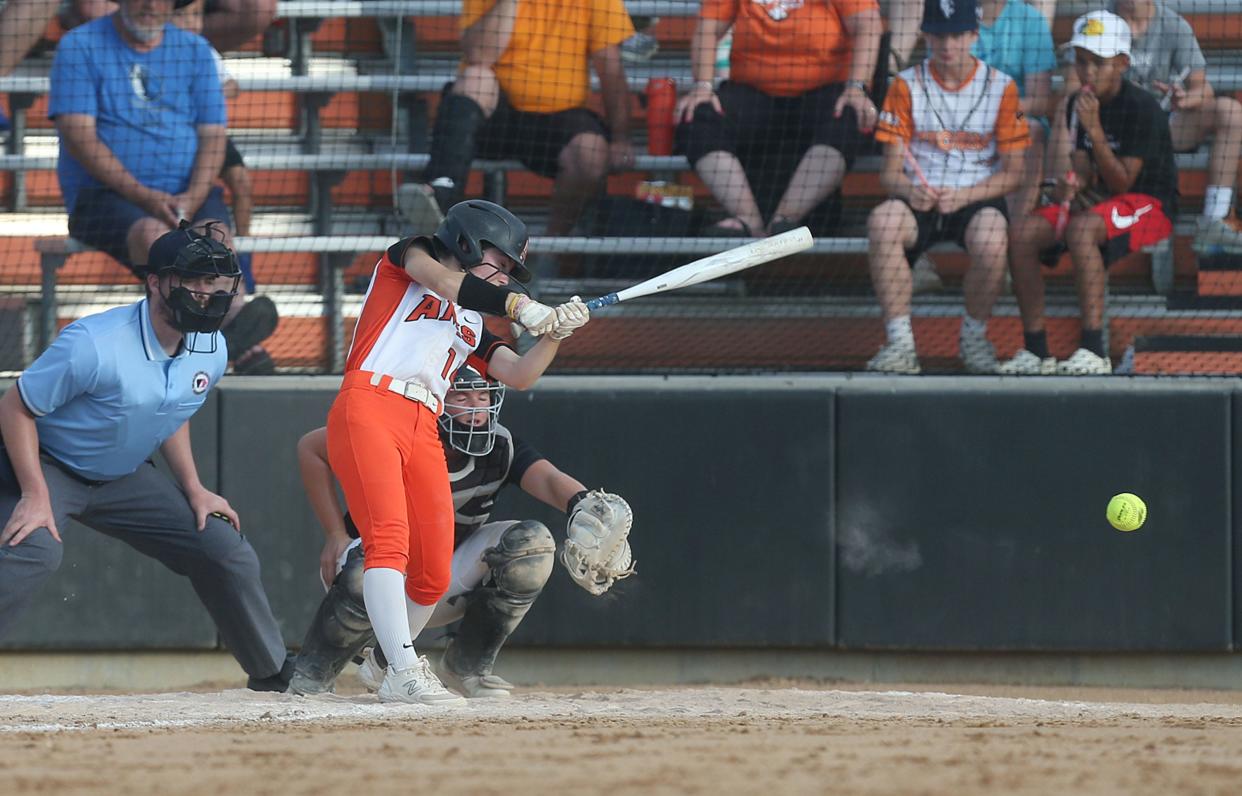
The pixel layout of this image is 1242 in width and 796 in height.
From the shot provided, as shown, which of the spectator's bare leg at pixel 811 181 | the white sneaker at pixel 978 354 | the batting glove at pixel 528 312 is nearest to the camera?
the batting glove at pixel 528 312

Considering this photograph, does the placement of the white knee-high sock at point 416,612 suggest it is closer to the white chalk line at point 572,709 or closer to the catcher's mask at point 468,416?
the white chalk line at point 572,709

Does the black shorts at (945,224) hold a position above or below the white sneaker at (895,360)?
above

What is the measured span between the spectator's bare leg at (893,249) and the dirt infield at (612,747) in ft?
6.46

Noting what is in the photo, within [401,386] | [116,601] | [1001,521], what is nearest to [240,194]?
[116,601]

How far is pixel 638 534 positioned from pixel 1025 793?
3.26 meters

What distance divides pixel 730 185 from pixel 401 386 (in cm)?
250

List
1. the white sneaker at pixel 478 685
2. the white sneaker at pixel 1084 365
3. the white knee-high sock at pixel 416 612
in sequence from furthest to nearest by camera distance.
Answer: the white sneaker at pixel 1084 365, the white sneaker at pixel 478 685, the white knee-high sock at pixel 416 612

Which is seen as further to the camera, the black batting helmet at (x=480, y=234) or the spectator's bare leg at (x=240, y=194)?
the spectator's bare leg at (x=240, y=194)

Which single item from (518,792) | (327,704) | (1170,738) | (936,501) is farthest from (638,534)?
(518,792)

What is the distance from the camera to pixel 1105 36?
267 inches

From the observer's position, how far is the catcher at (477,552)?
201 inches

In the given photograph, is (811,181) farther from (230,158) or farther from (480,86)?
(230,158)

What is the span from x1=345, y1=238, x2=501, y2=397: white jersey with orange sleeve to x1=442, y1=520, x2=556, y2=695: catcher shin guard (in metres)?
0.57

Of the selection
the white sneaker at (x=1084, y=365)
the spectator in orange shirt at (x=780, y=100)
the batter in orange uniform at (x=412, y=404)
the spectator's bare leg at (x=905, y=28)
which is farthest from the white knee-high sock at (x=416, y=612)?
the spectator's bare leg at (x=905, y=28)
